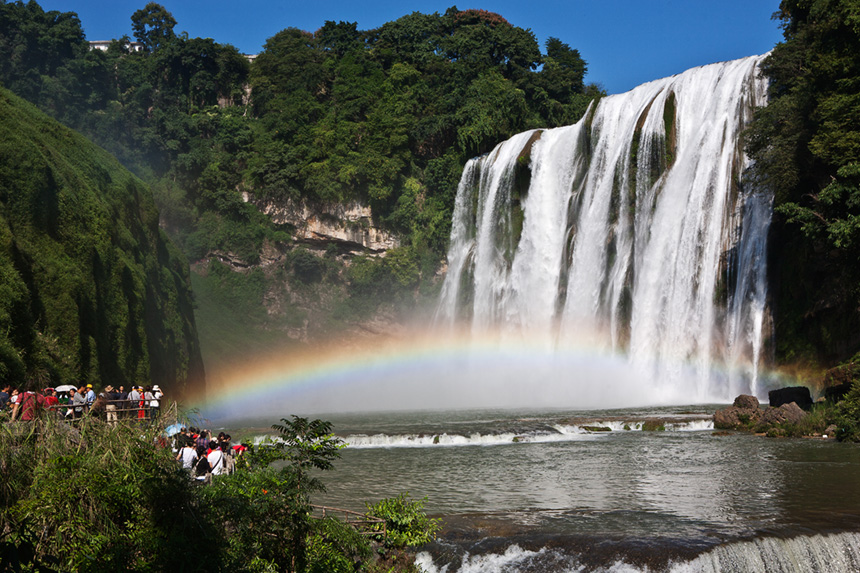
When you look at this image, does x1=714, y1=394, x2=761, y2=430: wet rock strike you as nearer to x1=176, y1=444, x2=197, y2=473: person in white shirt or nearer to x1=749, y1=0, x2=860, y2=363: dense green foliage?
x1=749, y1=0, x2=860, y2=363: dense green foliage

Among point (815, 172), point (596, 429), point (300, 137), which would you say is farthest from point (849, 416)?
point (300, 137)

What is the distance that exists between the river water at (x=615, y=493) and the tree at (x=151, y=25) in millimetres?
73261

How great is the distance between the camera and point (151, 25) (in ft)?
279

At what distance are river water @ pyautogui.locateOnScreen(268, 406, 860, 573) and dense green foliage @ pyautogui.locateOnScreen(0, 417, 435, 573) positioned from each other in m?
2.17

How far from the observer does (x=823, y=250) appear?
1080 inches

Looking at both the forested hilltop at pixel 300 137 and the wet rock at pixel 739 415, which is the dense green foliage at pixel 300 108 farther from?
the wet rock at pixel 739 415

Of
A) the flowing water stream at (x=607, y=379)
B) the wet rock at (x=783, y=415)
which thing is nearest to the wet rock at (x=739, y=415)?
the wet rock at (x=783, y=415)

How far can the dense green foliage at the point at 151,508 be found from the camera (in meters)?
8.42

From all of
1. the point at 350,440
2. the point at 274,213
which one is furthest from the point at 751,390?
the point at 274,213

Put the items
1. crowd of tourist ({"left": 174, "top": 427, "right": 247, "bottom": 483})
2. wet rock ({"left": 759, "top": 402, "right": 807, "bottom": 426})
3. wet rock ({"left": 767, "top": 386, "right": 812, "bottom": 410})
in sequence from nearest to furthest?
crowd of tourist ({"left": 174, "top": 427, "right": 247, "bottom": 483}) < wet rock ({"left": 759, "top": 402, "right": 807, "bottom": 426}) < wet rock ({"left": 767, "top": 386, "right": 812, "bottom": 410})

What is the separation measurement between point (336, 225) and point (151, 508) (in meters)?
53.3

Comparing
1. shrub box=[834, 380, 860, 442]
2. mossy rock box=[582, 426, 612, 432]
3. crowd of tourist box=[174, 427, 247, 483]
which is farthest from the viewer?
mossy rock box=[582, 426, 612, 432]

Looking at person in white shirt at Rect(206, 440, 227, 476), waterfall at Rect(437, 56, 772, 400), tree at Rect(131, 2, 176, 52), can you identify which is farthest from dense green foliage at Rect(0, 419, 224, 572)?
tree at Rect(131, 2, 176, 52)

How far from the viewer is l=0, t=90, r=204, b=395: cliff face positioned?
22.0 metres
